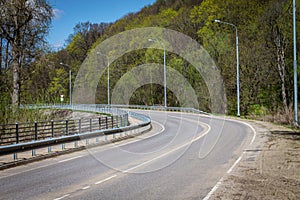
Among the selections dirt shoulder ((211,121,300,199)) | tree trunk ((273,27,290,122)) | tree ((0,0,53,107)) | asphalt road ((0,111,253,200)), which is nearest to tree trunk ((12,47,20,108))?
tree ((0,0,53,107))

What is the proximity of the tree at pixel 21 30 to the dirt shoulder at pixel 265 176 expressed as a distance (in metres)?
13.3

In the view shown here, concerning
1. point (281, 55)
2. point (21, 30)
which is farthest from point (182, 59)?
point (21, 30)

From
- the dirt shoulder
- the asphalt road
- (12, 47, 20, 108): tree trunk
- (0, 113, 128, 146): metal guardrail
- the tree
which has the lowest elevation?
the asphalt road

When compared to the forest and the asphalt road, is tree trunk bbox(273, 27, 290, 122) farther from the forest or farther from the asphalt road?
the asphalt road

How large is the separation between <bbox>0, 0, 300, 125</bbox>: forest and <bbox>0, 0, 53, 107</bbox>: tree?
0.18ft

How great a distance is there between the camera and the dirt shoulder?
7621 millimetres

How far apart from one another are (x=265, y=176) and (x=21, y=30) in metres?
16.9

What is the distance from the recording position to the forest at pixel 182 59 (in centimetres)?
Answer: 2061

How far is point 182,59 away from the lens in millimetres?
56094

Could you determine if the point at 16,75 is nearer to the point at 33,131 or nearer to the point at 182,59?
the point at 33,131

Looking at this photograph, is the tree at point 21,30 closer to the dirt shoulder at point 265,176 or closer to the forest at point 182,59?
the forest at point 182,59

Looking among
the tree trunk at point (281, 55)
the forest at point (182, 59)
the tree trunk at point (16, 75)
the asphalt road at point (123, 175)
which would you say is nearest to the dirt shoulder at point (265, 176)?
the asphalt road at point (123, 175)

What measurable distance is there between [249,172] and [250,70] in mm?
35253

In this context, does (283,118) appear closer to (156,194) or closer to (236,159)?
(236,159)
